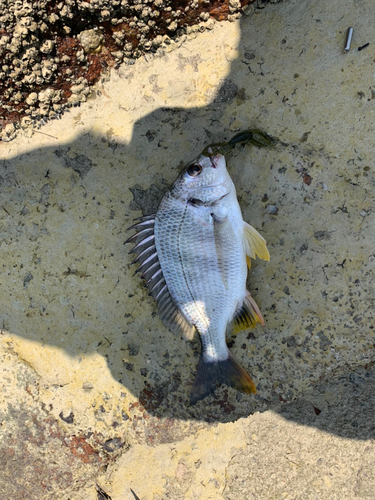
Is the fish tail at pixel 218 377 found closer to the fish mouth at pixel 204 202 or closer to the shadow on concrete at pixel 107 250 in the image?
the shadow on concrete at pixel 107 250

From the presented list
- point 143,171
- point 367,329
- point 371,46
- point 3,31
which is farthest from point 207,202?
point 3,31

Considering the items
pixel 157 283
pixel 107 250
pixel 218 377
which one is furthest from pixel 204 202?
pixel 218 377

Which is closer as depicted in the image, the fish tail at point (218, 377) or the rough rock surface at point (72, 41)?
the rough rock surface at point (72, 41)

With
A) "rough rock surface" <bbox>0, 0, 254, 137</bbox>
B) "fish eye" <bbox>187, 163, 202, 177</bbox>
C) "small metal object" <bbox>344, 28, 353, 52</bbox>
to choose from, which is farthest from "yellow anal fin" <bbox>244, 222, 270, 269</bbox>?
"rough rock surface" <bbox>0, 0, 254, 137</bbox>

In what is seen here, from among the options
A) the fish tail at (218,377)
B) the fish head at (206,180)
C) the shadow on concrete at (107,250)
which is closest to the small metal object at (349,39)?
the shadow on concrete at (107,250)

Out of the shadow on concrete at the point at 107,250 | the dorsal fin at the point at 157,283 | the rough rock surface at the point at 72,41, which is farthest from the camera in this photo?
the shadow on concrete at the point at 107,250

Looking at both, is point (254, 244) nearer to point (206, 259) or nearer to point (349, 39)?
point (206, 259)

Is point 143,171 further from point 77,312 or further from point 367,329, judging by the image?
point 367,329

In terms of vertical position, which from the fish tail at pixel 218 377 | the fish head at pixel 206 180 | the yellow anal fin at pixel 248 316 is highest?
the fish head at pixel 206 180
